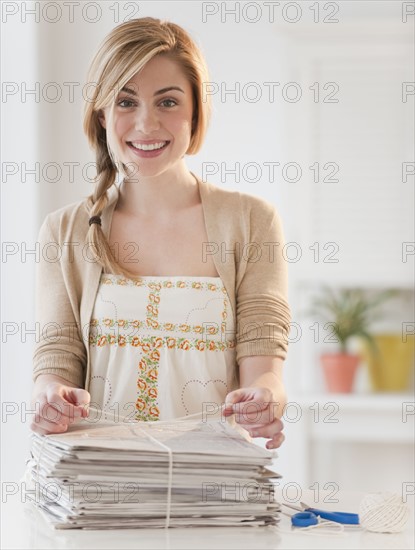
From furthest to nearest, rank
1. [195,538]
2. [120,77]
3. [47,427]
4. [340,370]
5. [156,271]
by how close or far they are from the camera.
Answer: [340,370]
[156,271]
[120,77]
[47,427]
[195,538]

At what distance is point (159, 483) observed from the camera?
118 centimetres

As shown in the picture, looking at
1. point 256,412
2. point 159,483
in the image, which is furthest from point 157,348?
point 159,483

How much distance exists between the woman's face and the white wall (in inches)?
71.3

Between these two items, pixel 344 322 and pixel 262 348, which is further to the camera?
pixel 344 322

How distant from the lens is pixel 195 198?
5.95 feet

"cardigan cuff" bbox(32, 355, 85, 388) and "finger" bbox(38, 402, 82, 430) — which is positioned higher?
"cardigan cuff" bbox(32, 355, 85, 388)

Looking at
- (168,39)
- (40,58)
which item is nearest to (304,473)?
(40,58)

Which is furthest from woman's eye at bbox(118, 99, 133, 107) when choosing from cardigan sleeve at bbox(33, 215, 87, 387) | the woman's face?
cardigan sleeve at bbox(33, 215, 87, 387)

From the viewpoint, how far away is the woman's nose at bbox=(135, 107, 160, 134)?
1.64m

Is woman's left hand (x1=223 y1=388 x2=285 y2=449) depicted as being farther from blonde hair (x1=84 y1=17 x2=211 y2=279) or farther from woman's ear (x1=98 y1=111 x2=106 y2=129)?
woman's ear (x1=98 y1=111 x2=106 y2=129)

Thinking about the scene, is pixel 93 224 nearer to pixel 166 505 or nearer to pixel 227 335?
pixel 227 335

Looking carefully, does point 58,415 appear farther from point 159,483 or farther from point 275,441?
point 275,441

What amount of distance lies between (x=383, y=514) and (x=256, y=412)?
0.23 metres

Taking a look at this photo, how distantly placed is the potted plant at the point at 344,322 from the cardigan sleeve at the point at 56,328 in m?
2.03
